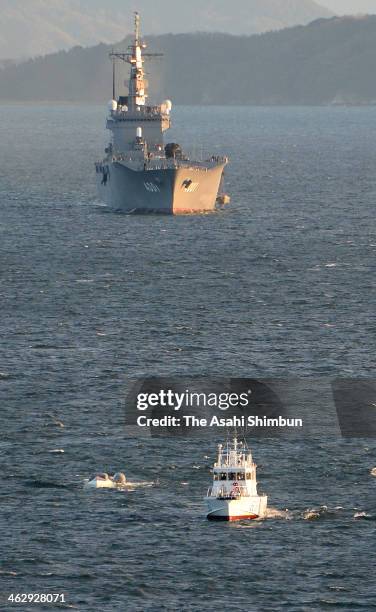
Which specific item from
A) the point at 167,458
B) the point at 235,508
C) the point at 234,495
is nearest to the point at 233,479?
the point at 234,495

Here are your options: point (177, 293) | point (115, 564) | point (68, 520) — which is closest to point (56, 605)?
point (115, 564)

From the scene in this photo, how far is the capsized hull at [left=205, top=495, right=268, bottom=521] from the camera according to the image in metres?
95.9

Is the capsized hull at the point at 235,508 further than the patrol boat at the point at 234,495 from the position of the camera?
No

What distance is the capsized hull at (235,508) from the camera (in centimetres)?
9594

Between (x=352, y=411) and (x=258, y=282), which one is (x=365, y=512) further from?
(x=258, y=282)

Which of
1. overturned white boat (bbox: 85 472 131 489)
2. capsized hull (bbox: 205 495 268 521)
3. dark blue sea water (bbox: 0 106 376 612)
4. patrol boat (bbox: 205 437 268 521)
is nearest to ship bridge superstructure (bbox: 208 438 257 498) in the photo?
patrol boat (bbox: 205 437 268 521)

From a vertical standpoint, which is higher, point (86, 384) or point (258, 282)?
point (258, 282)

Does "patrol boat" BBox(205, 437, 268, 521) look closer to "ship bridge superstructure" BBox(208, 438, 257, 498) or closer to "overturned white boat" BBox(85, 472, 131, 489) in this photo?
"ship bridge superstructure" BBox(208, 438, 257, 498)

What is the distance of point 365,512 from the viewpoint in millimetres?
98250

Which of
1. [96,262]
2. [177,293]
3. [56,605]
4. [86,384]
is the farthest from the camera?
[96,262]

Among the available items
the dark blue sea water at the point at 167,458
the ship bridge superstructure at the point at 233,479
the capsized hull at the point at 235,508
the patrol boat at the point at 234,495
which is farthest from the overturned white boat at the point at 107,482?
the capsized hull at the point at 235,508

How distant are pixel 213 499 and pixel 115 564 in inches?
337

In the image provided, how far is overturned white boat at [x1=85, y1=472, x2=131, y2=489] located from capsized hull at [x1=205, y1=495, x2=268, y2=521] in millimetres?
7410

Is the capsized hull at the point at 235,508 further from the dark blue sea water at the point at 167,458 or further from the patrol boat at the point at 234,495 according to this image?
the dark blue sea water at the point at 167,458
